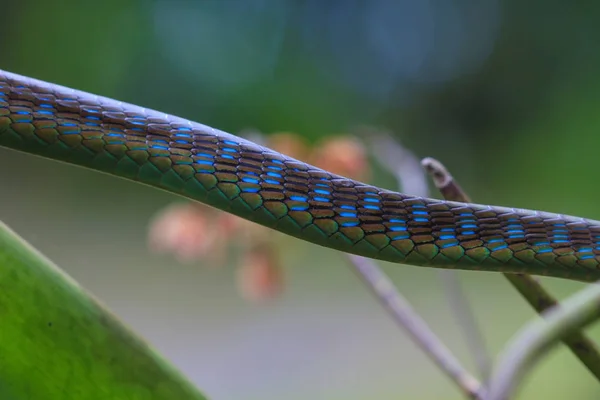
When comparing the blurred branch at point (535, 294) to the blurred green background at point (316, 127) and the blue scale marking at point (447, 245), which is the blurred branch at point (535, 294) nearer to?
the blue scale marking at point (447, 245)

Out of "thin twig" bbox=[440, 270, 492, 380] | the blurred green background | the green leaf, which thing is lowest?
the blurred green background

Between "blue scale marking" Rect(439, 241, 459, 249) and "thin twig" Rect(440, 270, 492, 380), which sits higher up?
"blue scale marking" Rect(439, 241, 459, 249)

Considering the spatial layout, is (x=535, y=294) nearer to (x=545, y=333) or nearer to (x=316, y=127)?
(x=545, y=333)

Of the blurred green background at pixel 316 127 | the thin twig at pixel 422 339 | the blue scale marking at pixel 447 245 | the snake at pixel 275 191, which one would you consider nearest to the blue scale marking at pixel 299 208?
the snake at pixel 275 191

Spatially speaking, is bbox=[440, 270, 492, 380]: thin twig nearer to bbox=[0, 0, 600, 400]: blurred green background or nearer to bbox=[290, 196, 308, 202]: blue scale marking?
bbox=[290, 196, 308, 202]: blue scale marking

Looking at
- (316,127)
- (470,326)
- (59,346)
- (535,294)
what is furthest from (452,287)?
(316,127)

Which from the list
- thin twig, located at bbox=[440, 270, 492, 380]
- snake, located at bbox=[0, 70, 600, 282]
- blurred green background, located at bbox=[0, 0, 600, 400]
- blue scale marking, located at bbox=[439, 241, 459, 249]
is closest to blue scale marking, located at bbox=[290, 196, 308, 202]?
snake, located at bbox=[0, 70, 600, 282]

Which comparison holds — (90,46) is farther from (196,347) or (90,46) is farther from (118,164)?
(118,164)
